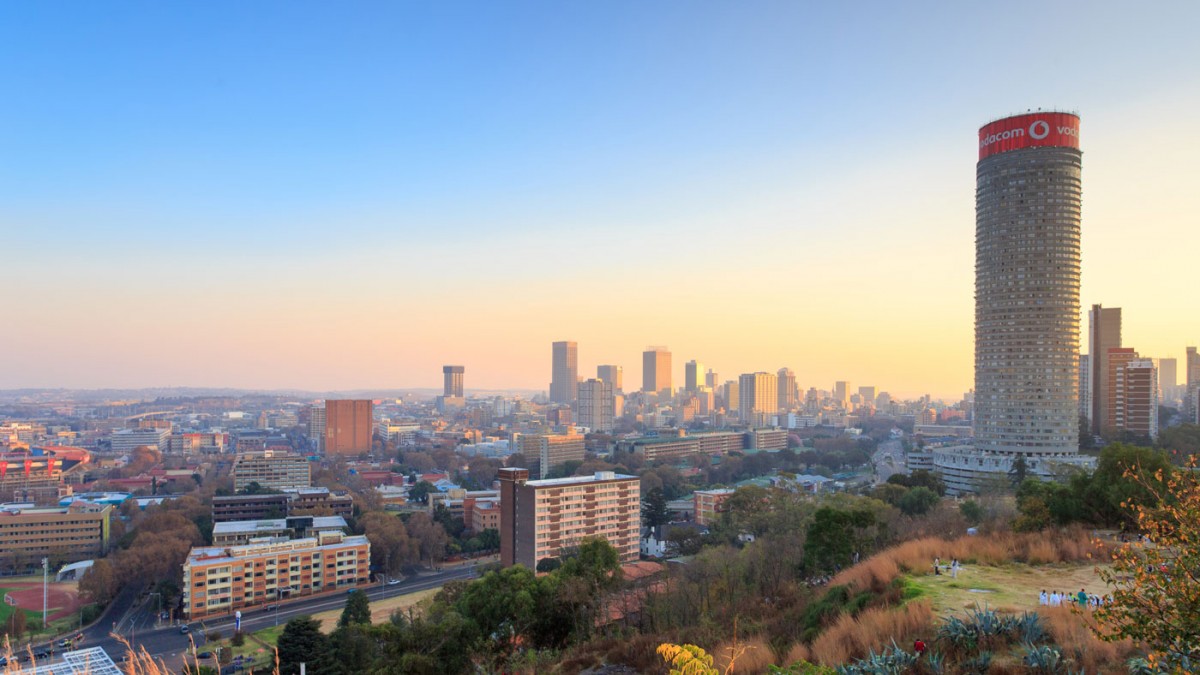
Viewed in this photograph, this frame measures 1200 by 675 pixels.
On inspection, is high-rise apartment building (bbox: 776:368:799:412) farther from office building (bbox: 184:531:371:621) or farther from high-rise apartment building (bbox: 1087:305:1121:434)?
office building (bbox: 184:531:371:621)

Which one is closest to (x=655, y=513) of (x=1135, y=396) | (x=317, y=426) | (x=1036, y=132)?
(x=1036, y=132)

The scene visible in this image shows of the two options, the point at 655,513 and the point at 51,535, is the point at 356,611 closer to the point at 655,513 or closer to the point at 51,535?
the point at 655,513

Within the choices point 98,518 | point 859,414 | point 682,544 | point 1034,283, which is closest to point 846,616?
point 682,544

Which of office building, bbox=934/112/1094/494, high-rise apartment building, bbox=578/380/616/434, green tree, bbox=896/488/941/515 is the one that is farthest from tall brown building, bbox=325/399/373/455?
green tree, bbox=896/488/941/515

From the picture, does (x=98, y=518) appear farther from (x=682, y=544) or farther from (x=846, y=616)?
(x=846, y=616)

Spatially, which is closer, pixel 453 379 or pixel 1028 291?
pixel 1028 291

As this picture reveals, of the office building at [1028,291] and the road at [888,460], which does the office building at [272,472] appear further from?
the office building at [1028,291]
